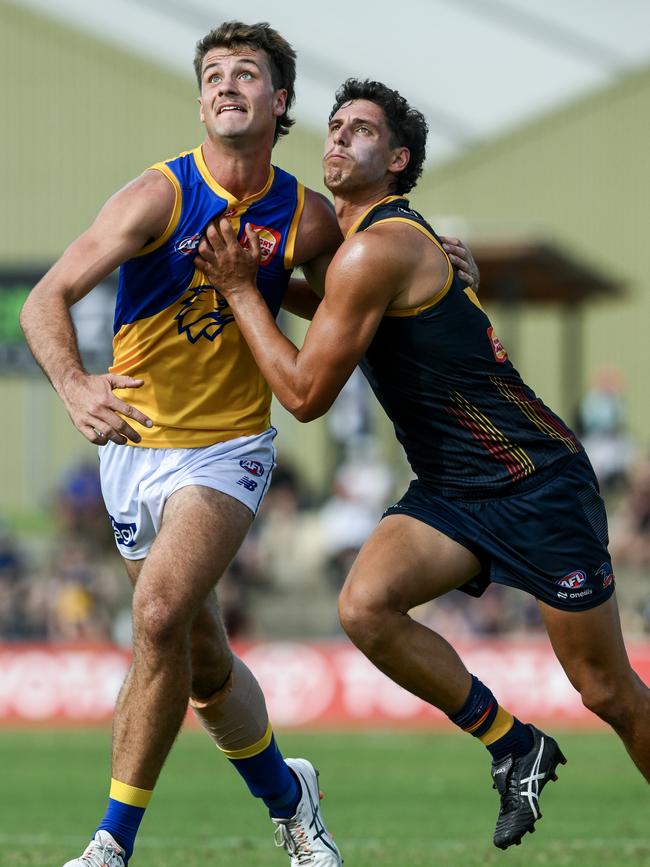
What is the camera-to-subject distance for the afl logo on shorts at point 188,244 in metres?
6.18

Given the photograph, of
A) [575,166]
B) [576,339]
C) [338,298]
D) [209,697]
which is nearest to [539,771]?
[209,697]

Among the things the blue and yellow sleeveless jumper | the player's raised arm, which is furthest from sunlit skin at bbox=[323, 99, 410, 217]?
the blue and yellow sleeveless jumper

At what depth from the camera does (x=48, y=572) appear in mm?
18891

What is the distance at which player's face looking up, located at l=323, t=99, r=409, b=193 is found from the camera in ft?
20.7

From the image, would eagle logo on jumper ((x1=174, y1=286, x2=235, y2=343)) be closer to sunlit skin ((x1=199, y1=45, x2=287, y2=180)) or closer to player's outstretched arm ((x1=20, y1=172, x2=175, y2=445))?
player's outstretched arm ((x1=20, y1=172, x2=175, y2=445))

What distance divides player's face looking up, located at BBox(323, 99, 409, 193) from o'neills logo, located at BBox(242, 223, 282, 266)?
296 mm

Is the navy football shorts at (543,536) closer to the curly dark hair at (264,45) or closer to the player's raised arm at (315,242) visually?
the player's raised arm at (315,242)

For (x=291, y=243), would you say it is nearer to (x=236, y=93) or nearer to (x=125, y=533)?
(x=236, y=93)

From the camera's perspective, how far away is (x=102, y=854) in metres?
5.82

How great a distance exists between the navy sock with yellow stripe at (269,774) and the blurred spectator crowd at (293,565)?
10.4 meters

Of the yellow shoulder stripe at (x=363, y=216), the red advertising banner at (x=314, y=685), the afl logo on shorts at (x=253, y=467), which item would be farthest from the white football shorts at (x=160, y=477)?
the red advertising banner at (x=314, y=685)

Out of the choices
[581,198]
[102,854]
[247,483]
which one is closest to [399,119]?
[247,483]

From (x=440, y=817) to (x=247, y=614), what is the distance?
359 inches

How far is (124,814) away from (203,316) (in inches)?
76.2
